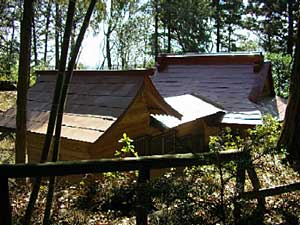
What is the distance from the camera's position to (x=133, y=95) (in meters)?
7.07

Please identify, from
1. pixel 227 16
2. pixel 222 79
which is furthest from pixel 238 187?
pixel 227 16

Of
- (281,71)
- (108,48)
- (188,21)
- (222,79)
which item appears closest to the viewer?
(222,79)

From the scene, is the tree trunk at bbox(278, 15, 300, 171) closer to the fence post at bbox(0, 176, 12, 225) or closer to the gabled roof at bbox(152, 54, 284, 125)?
the fence post at bbox(0, 176, 12, 225)

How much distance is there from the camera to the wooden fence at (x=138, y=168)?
2.34 metres

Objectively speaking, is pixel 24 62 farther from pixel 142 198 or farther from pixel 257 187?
pixel 257 187

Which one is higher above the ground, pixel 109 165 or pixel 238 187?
pixel 109 165


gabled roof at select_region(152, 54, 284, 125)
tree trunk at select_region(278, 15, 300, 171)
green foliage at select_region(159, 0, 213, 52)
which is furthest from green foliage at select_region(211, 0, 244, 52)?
tree trunk at select_region(278, 15, 300, 171)

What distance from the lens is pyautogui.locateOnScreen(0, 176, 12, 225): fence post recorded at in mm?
2320

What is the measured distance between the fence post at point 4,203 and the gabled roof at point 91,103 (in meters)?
3.70

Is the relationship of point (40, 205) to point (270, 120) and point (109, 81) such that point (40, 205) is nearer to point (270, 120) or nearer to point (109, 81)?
point (270, 120)

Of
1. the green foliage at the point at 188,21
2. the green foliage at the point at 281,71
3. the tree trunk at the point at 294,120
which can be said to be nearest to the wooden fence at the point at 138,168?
the tree trunk at the point at 294,120

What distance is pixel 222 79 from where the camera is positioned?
41.0 feet

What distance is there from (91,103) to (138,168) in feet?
16.4

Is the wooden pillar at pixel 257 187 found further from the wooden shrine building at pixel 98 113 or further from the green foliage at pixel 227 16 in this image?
the green foliage at pixel 227 16
